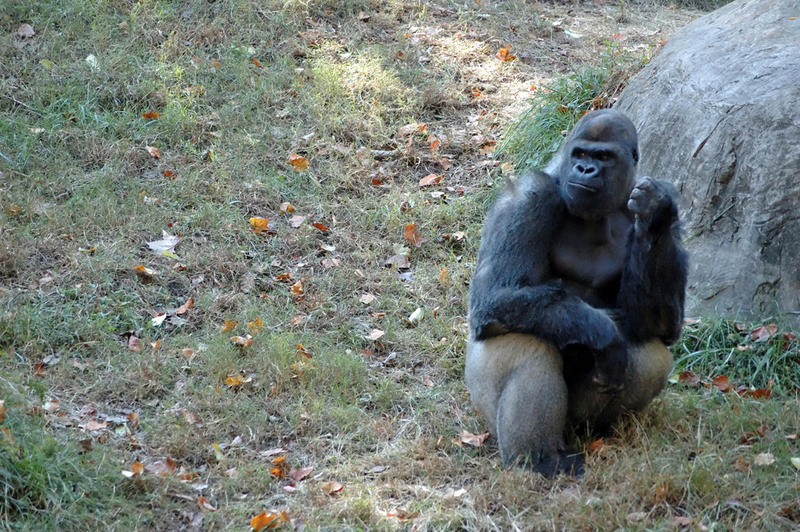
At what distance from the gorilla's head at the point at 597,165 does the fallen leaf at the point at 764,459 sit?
4.57ft

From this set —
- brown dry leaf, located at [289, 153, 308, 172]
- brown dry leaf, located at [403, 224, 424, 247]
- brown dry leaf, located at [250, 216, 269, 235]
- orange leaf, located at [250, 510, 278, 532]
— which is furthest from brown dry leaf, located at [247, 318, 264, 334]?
brown dry leaf, located at [289, 153, 308, 172]

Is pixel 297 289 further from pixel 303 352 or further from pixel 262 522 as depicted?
pixel 262 522

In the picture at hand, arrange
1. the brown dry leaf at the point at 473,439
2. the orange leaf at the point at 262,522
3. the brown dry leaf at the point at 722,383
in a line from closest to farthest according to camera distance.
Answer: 1. the orange leaf at the point at 262,522
2. the brown dry leaf at the point at 473,439
3. the brown dry leaf at the point at 722,383

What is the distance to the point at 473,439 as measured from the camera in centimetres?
497

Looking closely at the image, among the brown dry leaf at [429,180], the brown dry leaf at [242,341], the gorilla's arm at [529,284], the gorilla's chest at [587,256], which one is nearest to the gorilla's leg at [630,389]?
the gorilla's arm at [529,284]

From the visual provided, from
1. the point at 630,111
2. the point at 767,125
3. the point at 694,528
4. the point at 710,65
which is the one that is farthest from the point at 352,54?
the point at 694,528

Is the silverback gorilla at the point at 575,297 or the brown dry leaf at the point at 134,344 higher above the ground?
the silverback gorilla at the point at 575,297

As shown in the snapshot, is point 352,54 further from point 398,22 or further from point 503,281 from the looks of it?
point 503,281

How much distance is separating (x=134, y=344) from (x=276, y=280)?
3.92 ft

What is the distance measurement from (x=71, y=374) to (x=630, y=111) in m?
4.41

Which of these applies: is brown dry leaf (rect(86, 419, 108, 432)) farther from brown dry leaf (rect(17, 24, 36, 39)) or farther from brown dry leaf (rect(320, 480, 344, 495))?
brown dry leaf (rect(17, 24, 36, 39))

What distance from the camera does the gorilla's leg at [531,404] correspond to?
449 cm

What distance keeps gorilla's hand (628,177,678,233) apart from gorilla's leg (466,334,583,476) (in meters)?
0.76

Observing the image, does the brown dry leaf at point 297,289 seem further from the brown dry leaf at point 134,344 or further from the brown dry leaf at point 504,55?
the brown dry leaf at point 504,55
